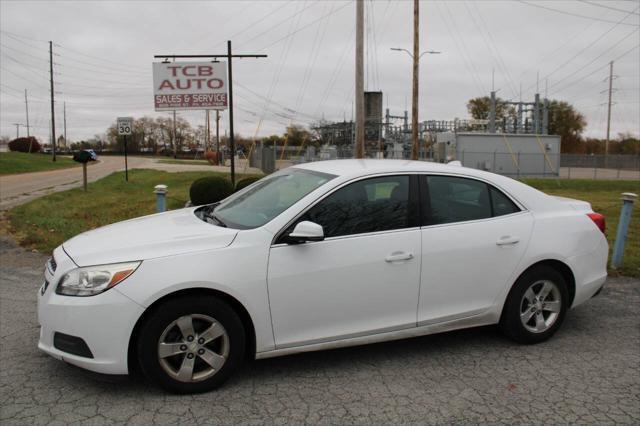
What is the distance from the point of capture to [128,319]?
A: 329cm

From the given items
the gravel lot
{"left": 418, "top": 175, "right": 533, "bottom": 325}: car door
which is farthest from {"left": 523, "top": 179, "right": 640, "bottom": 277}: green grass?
{"left": 418, "top": 175, "right": 533, "bottom": 325}: car door

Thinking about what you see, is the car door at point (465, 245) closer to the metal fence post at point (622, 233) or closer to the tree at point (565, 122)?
the metal fence post at point (622, 233)

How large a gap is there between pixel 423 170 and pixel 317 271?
50.1 inches

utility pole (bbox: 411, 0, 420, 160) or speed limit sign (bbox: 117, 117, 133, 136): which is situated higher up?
utility pole (bbox: 411, 0, 420, 160)

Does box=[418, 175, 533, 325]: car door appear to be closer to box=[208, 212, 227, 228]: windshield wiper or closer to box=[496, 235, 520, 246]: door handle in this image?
box=[496, 235, 520, 246]: door handle

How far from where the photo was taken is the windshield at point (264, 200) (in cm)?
396

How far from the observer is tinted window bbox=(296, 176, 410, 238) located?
152 inches

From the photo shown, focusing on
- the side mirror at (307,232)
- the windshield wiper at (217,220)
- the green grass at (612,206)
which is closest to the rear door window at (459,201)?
the side mirror at (307,232)

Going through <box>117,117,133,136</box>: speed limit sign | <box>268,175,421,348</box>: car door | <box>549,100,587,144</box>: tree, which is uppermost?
<box>549,100,587,144</box>: tree

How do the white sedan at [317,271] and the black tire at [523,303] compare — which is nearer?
the white sedan at [317,271]

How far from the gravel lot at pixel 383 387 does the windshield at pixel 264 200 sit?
1.09 m

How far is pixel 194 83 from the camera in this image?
1585 centimetres

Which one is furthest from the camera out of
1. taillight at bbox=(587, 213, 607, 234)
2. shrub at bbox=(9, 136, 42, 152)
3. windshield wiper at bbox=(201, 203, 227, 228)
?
shrub at bbox=(9, 136, 42, 152)

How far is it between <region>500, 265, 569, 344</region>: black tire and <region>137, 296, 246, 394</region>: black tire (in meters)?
2.18
